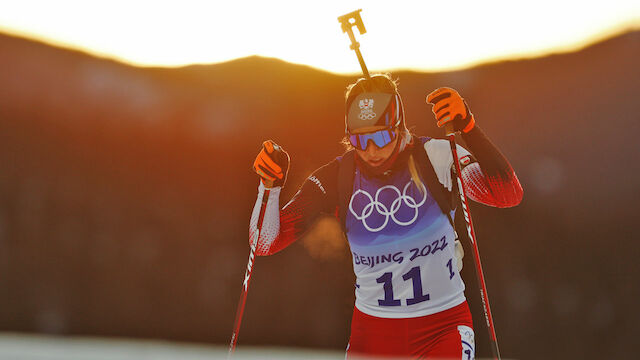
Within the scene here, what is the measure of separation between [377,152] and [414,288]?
0.71 meters

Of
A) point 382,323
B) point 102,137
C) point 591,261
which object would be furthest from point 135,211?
point 591,261

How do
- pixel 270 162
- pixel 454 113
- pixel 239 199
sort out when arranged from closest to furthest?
pixel 454 113
pixel 270 162
pixel 239 199

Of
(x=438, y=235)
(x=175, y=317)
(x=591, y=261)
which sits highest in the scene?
(x=438, y=235)

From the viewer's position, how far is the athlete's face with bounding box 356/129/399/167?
95.2 inches

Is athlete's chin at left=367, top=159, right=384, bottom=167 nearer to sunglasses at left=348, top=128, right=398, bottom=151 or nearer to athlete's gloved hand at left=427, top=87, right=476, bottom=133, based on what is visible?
sunglasses at left=348, top=128, right=398, bottom=151

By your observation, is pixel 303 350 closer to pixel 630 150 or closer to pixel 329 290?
pixel 329 290

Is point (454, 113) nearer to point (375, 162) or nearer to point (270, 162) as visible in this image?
point (375, 162)

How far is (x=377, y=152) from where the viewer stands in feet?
7.99

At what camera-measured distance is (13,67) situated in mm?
9406

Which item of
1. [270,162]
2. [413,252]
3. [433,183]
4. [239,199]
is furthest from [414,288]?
[239,199]

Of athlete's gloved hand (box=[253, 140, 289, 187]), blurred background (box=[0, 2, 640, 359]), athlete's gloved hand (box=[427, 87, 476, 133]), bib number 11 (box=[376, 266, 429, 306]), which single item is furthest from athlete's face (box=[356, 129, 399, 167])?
blurred background (box=[0, 2, 640, 359])

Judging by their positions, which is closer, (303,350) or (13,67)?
(13,67)

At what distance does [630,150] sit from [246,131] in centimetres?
790

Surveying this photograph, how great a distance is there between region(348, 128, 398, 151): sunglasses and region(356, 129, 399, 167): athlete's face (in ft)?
0.06
